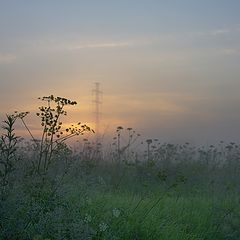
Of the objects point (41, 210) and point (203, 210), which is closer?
point (41, 210)

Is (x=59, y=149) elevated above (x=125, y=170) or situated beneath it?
elevated above

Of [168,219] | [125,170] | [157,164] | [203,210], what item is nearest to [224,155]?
[157,164]

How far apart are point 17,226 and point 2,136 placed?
1.12 metres

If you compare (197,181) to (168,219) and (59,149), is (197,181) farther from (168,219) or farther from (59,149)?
(59,149)

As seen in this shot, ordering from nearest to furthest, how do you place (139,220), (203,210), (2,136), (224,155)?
(2,136) < (139,220) < (203,210) < (224,155)

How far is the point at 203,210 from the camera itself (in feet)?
37.1

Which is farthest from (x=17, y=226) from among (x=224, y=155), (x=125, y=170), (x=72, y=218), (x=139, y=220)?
(x=224, y=155)

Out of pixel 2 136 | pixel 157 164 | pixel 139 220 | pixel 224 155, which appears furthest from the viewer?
pixel 224 155

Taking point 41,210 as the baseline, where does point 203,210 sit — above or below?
below

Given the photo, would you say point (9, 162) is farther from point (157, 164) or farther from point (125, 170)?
point (157, 164)

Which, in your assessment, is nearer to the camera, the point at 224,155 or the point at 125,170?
the point at 125,170

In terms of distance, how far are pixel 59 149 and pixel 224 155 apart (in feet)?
29.9

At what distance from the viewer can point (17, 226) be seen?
6902mm

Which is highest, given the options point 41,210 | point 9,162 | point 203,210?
point 9,162
